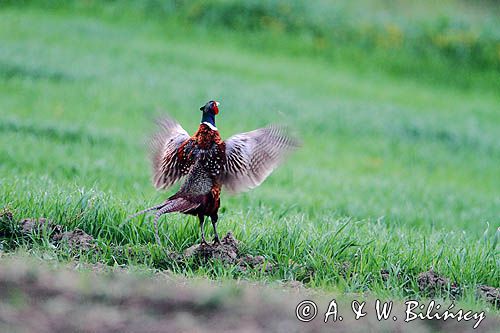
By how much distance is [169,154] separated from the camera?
18.5 ft

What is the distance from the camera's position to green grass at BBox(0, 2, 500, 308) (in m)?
5.66

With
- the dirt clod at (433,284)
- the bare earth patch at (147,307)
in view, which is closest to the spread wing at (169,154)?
the bare earth patch at (147,307)

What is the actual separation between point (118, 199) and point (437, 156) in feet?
24.1

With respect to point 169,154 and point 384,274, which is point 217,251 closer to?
point 169,154

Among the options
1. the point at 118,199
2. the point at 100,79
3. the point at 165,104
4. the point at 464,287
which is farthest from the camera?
the point at 100,79

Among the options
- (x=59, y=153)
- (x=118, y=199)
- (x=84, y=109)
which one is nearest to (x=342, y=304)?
→ (x=118, y=199)

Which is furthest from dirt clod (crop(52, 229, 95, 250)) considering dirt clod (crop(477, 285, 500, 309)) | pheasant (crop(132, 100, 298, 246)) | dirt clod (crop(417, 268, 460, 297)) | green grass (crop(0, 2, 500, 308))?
dirt clod (crop(477, 285, 500, 309))

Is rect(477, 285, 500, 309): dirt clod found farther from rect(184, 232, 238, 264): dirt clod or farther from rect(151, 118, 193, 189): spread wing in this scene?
rect(151, 118, 193, 189): spread wing

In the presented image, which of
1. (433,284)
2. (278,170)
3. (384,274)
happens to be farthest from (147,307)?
(278,170)

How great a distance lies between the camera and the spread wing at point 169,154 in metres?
5.49

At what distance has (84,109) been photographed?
38.7 feet

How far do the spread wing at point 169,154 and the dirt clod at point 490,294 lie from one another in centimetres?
235

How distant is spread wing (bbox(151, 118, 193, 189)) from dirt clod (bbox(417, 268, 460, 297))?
1.94 m

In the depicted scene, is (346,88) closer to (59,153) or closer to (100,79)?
(100,79)
